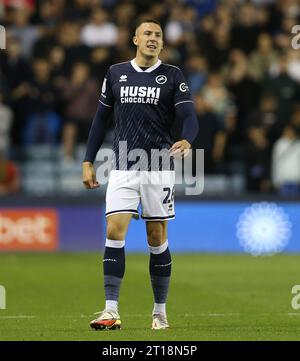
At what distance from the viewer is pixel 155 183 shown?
9625 millimetres

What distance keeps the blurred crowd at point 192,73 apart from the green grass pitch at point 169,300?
196 centimetres

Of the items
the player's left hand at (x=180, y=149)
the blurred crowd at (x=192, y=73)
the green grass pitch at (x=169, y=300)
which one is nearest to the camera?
the player's left hand at (x=180, y=149)

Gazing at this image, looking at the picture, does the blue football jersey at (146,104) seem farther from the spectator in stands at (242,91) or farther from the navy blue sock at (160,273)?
the spectator in stands at (242,91)

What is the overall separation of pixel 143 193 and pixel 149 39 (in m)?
1.31

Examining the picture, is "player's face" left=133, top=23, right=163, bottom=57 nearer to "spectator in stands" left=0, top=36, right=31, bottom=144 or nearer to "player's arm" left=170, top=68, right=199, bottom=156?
"player's arm" left=170, top=68, right=199, bottom=156

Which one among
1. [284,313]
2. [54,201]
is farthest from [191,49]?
[284,313]

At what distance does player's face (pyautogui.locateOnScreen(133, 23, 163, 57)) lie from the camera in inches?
375

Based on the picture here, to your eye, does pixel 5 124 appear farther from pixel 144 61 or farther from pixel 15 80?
pixel 144 61

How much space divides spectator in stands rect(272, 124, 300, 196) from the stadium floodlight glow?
0.44 meters

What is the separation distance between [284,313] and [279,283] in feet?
10.9

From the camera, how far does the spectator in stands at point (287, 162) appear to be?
757 inches

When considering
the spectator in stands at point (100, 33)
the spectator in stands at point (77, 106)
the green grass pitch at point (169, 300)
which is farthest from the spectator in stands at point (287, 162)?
the spectator in stands at point (100, 33)

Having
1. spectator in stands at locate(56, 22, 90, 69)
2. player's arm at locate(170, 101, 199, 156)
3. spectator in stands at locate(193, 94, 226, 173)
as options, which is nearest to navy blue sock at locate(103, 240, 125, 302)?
player's arm at locate(170, 101, 199, 156)
